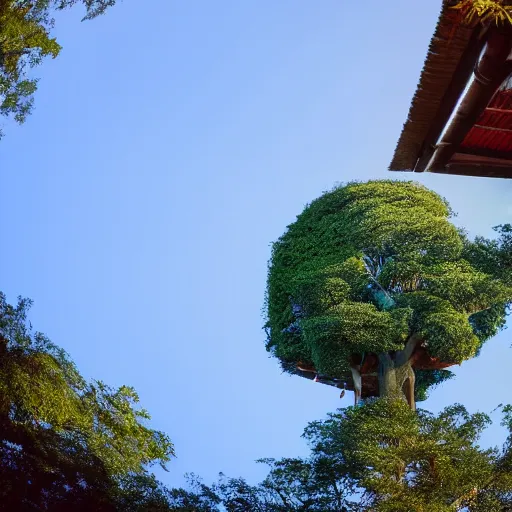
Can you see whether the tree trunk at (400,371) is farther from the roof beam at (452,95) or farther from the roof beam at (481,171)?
the roof beam at (452,95)

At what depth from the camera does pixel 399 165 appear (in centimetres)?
619

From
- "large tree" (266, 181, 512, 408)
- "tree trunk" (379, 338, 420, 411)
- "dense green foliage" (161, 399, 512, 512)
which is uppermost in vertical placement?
"large tree" (266, 181, 512, 408)

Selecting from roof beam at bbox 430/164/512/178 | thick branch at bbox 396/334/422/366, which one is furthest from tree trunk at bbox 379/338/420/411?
roof beam at bbox 430/164/512/178

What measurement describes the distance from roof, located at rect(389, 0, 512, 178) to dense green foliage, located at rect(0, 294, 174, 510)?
25.2 feet

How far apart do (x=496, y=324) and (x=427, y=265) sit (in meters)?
2.77

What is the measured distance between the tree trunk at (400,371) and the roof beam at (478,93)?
38.2 ft

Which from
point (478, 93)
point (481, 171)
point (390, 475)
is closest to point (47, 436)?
point (390, 475)

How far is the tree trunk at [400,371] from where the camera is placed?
55.4 feet

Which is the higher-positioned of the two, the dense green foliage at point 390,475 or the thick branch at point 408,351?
the thick branch at point 408,351

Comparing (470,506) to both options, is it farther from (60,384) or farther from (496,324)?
(496,324)

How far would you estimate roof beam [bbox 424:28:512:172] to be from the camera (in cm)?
469

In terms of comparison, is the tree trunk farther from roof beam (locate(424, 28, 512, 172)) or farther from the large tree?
roof beam (locate(424, 28, 512, 172))

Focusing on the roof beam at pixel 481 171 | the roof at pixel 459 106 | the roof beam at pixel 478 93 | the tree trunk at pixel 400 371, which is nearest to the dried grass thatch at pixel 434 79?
the roof at pixel 459 106

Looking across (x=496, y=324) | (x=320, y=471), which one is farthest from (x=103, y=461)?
(x=496, y=324)
